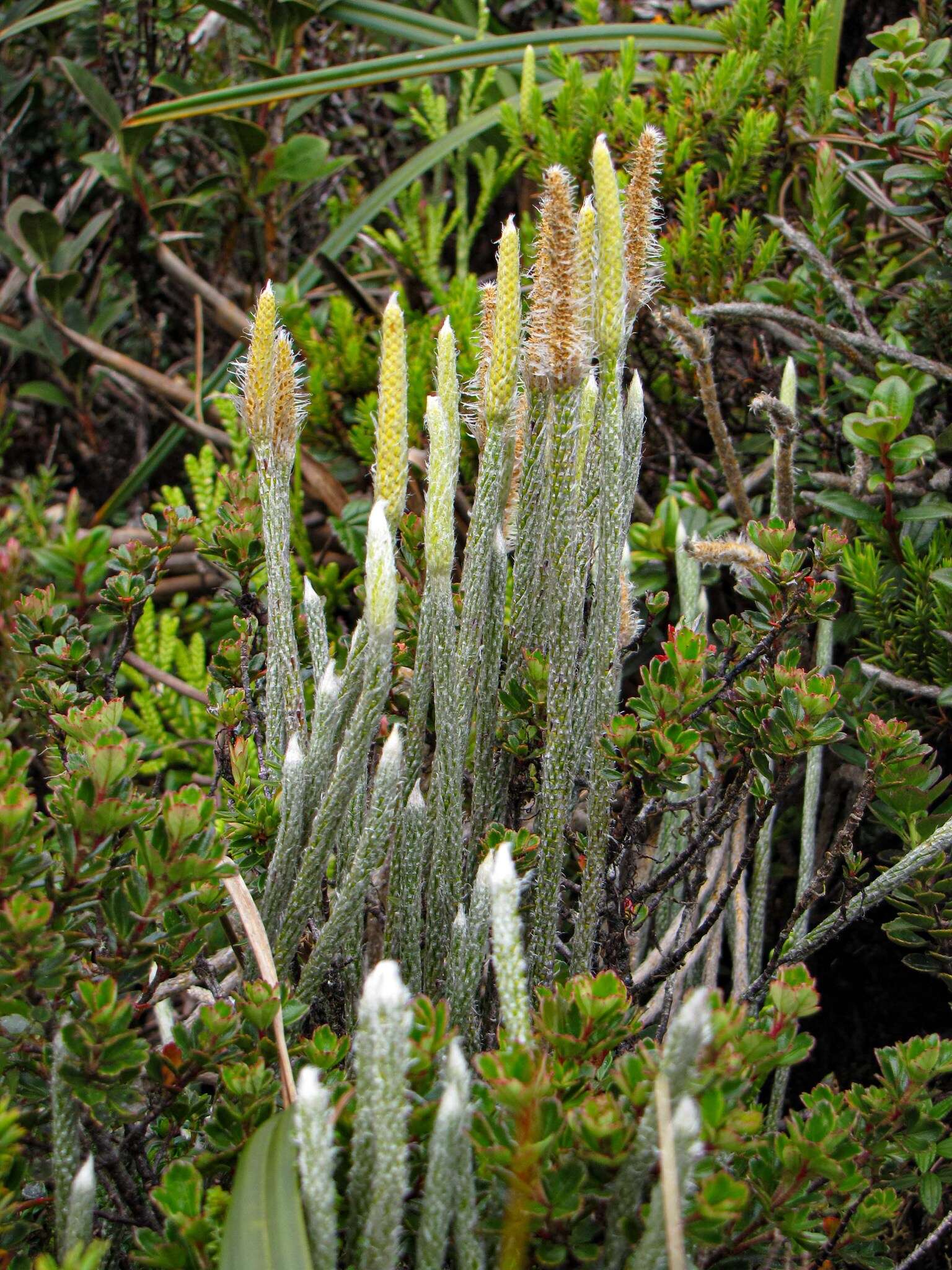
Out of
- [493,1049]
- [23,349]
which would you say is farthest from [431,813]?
[23,349]

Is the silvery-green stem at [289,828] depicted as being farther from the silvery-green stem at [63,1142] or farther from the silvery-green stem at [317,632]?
the silvery-green stem at [63,1142]

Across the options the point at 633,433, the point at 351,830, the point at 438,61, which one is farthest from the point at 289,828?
the point at 438,61

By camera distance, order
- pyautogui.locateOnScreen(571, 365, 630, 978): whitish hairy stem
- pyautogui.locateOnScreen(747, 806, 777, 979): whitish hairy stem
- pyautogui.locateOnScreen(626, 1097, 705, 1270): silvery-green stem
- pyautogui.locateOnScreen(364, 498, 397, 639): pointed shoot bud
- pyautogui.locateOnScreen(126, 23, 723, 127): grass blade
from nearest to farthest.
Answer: pyautogui.locateOnScreen(626, 1097, 705, 1270): silvery-green stem → pyautogui.locateOnScreen(364, 498, 397, 639): pointed shoot bud → pyautogui.locateOnScreen(571, 365, 630, 978): whitish hairy stem → pyautogui.locateOnScreen(747, 806, 777, 979): whitish hairy stem → pyautogui.locateOnScreen(126, 23, 723, 127): grass blade

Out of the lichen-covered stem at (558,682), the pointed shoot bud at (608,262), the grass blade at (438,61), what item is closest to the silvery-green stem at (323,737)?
the lichen-covered stem at (558,682)

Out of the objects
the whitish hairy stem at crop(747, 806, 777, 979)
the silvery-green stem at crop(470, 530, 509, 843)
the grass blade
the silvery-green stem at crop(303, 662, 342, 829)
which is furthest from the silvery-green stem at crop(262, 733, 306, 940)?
the grass blade

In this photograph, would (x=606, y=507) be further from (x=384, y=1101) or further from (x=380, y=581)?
(x=384, y=1101)

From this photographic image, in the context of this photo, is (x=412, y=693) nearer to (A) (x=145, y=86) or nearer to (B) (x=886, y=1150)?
(B) (x=886, y=1150)

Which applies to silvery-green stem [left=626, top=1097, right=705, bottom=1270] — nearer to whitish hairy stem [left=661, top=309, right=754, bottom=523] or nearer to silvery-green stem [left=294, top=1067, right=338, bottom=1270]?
silvery-green stem [left=294, top=1067, right=338, bottom=1270]
